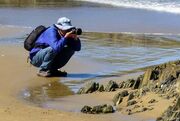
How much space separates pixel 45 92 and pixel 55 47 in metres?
1.08

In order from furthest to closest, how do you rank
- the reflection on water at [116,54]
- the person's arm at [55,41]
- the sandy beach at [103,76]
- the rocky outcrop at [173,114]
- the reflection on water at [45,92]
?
the person's arm at [55,41]
the reflection on water at [116,54]
the reflection on water at [45,92]
the sandy beach at [103,76]
the rocky outcrop at [173,114]

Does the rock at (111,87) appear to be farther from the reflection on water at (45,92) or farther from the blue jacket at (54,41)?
the blue jacket at (54,41)

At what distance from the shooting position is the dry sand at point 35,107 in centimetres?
530

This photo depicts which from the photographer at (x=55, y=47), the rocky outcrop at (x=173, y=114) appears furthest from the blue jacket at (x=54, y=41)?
the rocky outcrop at (x=173, y=114)

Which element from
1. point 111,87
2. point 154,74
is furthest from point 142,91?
point 111,87

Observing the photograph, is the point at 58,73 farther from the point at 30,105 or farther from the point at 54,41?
the point at 30,105

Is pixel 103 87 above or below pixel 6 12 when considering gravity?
above

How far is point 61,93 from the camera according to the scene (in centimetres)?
678

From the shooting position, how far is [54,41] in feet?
25.4

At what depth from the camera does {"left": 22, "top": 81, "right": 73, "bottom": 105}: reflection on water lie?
6414mm

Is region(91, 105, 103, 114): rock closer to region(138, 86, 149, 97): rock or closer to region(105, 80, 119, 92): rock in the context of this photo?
region(138, 86, 149, 97): rock

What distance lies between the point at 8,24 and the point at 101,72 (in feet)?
23.1

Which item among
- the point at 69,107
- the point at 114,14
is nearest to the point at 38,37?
the point at 69,107

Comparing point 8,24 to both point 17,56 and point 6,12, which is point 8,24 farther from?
point 17,56
